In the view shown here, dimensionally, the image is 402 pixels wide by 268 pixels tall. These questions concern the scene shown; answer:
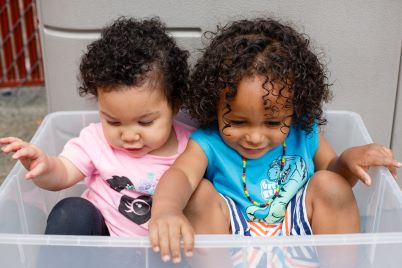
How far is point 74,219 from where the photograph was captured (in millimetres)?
898

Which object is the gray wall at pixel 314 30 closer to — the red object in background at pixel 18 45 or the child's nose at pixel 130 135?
the child's nose at pixel 130 135

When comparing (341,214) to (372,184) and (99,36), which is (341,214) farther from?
(99,36)

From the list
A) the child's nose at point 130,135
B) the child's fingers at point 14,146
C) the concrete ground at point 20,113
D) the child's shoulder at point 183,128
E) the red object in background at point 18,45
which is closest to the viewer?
the child's fingers at point 14,146

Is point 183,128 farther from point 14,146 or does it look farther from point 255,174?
point 14,146

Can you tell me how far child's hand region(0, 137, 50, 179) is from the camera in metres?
0.82

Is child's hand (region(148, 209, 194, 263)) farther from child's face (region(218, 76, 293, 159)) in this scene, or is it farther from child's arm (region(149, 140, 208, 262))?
child's face (region(218, 76, 293, 159))

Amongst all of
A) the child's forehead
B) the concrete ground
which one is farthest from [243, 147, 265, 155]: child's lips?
the concrete ground

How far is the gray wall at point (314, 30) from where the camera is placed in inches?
40.0

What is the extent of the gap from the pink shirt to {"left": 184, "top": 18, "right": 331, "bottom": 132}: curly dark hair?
0.46ft

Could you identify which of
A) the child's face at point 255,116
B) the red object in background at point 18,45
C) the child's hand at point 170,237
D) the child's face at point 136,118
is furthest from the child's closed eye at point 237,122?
the red object in background at point 18,45

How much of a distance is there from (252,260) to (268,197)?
294 millimetres

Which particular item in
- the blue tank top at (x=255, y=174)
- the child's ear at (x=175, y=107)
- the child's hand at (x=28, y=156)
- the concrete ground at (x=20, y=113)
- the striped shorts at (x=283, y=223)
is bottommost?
the concrete ground at (x=20, y=113)

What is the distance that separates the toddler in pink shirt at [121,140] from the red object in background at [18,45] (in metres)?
1.45

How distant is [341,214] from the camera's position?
2.81ft
